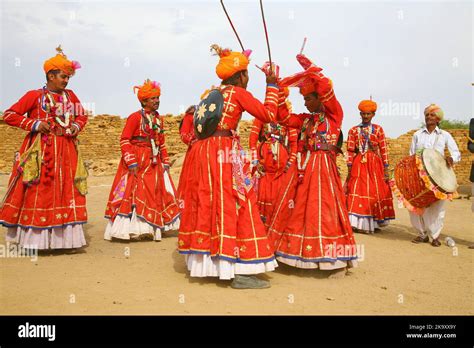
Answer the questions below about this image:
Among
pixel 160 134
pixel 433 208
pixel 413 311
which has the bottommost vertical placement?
pixel 413 311

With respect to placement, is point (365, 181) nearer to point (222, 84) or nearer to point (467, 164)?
point (222, 84)

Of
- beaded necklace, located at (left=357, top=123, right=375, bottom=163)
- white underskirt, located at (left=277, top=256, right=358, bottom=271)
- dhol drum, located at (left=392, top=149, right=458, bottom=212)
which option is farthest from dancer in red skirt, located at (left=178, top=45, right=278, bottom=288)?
beaded necklace, located at (left=357, top=123, right=375, bottom=163)

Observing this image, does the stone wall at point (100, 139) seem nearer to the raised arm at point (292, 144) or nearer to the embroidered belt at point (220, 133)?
the raised arm at point (292, 144)

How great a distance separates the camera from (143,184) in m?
7.05

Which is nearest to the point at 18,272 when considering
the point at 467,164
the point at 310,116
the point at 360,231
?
the point at 310,116

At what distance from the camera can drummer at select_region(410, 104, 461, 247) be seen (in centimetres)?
707

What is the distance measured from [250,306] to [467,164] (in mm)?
19764

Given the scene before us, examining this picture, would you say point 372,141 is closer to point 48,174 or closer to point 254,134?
point 254,134

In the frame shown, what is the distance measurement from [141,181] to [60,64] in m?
2.13

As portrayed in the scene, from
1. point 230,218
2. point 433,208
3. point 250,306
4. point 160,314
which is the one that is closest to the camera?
point 160,314

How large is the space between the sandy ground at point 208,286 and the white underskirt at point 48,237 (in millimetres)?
159

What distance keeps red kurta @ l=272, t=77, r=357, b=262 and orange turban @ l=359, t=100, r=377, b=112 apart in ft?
10.9

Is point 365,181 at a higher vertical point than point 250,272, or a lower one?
higher

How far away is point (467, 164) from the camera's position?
20.6 meters
